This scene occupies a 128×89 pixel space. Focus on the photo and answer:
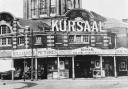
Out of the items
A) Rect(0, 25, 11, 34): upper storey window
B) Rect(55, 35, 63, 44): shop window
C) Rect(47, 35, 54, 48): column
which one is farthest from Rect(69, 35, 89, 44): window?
Rect(0, 25, 11, 34): upper storey window

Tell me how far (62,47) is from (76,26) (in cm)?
370

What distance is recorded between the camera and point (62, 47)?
42844 millimetres

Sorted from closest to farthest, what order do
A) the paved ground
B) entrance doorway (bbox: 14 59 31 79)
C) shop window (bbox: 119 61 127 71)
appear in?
the paved ground
entrance doorway (bbox: 14 59 31 79)
shop window (bbox: 119 61 127 71)

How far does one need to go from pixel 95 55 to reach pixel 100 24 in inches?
178

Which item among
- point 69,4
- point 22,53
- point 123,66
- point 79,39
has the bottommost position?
point 123,66

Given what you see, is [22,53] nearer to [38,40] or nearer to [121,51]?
[38,40]

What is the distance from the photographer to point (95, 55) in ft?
139

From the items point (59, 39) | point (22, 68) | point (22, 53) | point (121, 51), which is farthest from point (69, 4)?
point (121, 51)

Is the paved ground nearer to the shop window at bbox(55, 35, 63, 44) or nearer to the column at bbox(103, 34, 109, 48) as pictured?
the shop window at bbox(55, 35, 63, 44)

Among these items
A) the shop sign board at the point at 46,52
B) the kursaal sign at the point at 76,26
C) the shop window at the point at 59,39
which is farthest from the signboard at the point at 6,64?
the kursaal sign at the point at 76,26

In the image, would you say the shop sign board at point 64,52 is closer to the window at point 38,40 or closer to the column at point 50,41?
the column at point 50,41

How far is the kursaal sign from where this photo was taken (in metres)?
42.8

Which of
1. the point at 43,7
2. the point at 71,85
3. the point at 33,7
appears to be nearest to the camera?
the point at 71,85

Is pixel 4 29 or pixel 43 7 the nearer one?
pixel 4 29
